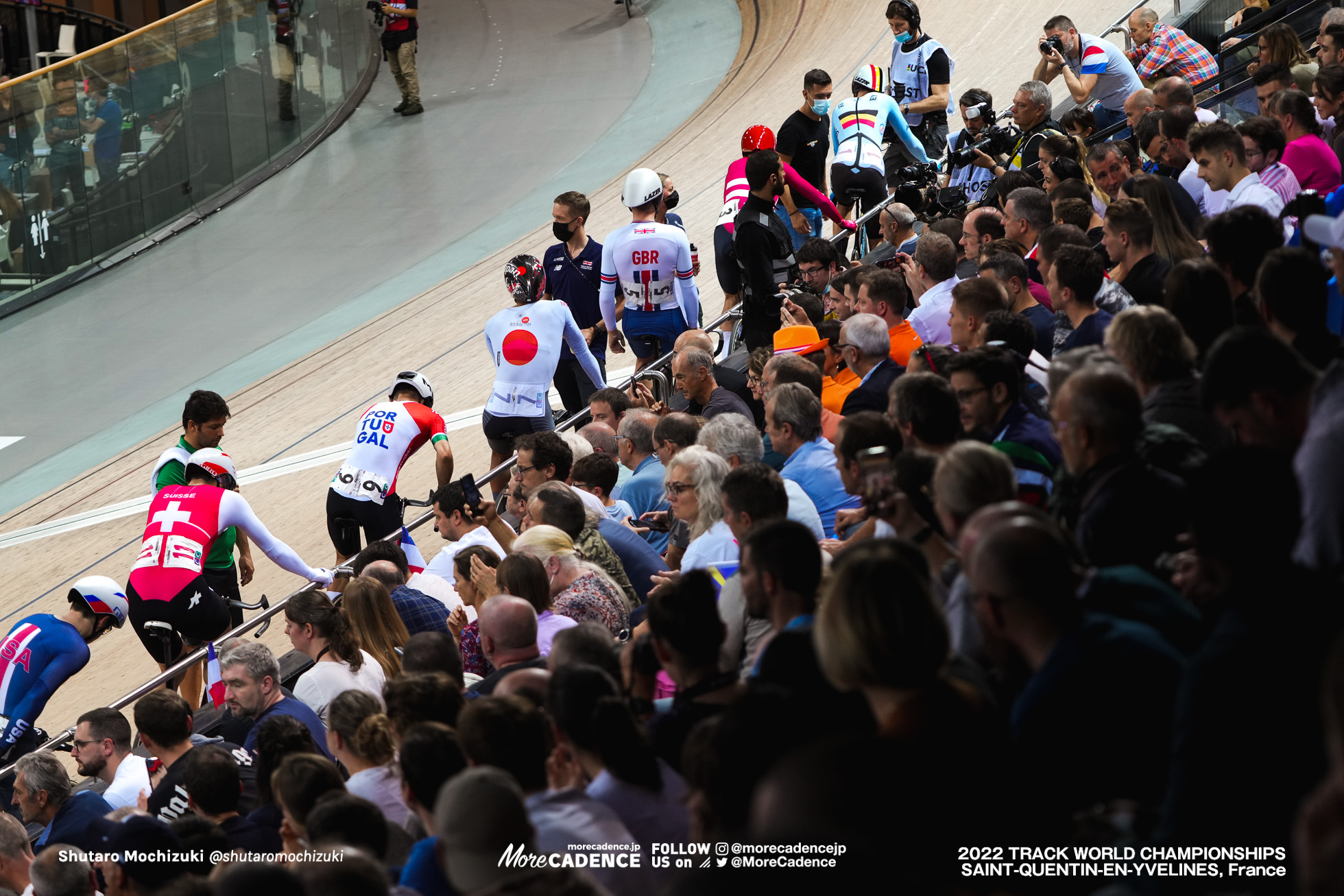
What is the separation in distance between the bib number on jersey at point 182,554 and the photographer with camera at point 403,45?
1142 centimetres

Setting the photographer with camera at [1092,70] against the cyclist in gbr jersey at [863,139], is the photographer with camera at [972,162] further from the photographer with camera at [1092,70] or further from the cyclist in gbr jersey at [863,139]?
the photographer with camera at [1092,70]

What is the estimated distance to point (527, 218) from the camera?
49.7 ft

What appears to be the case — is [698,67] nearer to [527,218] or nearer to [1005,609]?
[527,218]

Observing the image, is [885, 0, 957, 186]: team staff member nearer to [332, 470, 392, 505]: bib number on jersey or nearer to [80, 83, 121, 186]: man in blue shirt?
[332, 470, 392, 505]: bib number on jersey

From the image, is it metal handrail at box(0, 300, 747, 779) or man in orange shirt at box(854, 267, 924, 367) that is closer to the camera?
metal handrail at box(0, 300, 747, 779)

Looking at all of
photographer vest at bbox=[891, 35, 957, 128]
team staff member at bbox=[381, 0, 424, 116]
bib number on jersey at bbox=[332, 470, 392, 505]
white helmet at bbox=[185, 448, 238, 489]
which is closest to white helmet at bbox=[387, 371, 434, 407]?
bib number on jersey at bbox=[332, 470, 392, 505]

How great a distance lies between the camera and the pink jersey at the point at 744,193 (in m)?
9.25

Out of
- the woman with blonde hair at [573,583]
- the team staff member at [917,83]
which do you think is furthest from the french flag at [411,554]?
the team staff member at [917,83]

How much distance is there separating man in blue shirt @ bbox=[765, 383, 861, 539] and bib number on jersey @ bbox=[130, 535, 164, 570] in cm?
348

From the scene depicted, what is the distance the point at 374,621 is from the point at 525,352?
3.00 metres

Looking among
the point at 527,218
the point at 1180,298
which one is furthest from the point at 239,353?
the point at 1180,298

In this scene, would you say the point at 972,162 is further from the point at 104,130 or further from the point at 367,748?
the point at 104,130

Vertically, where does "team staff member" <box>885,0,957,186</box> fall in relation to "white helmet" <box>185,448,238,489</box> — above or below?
above

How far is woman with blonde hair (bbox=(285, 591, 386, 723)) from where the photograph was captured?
17.5 feet
